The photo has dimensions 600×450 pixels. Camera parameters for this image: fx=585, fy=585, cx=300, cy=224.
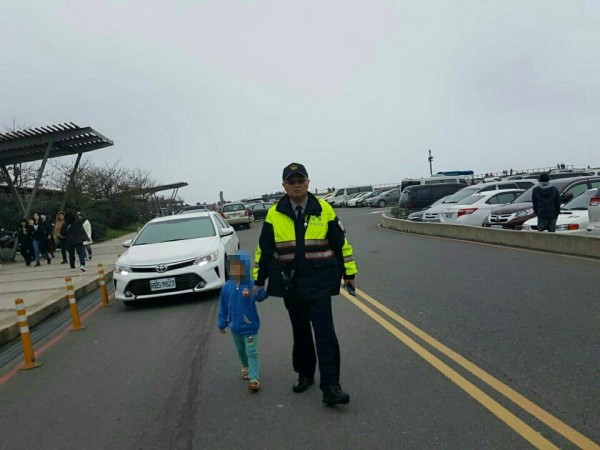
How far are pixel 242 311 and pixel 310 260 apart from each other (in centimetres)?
87

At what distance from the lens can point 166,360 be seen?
638 cm

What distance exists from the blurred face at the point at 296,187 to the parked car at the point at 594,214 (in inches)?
381

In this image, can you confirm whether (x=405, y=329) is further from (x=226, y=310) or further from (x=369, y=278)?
(x=369, y=278)

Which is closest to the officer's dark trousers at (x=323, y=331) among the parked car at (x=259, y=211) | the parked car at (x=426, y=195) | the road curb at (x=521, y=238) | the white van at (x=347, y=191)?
the road curb at (x=521, y=238)

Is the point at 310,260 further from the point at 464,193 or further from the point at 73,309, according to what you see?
the point at 464,193

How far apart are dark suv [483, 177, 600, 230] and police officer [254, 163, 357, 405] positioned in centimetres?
1348

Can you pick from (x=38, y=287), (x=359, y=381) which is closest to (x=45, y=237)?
(x=38, y=287)

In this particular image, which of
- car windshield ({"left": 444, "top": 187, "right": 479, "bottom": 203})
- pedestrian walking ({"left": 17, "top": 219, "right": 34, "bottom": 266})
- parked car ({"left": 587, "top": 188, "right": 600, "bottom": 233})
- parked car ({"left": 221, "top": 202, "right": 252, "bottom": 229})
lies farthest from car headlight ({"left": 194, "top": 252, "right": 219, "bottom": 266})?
parked car ({"left": 221, "top": 202, "right": 252, "bottom": 229})

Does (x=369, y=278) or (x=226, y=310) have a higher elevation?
(x=226, y=310)

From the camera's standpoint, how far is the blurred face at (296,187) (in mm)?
4582

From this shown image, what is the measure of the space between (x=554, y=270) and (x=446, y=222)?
9.91 meters

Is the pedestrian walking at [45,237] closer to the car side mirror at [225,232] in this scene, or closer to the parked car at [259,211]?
the car side mirror at [225,232]

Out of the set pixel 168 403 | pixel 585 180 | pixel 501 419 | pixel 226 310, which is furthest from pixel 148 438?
pixel 585 180

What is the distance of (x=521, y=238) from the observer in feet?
47.4
